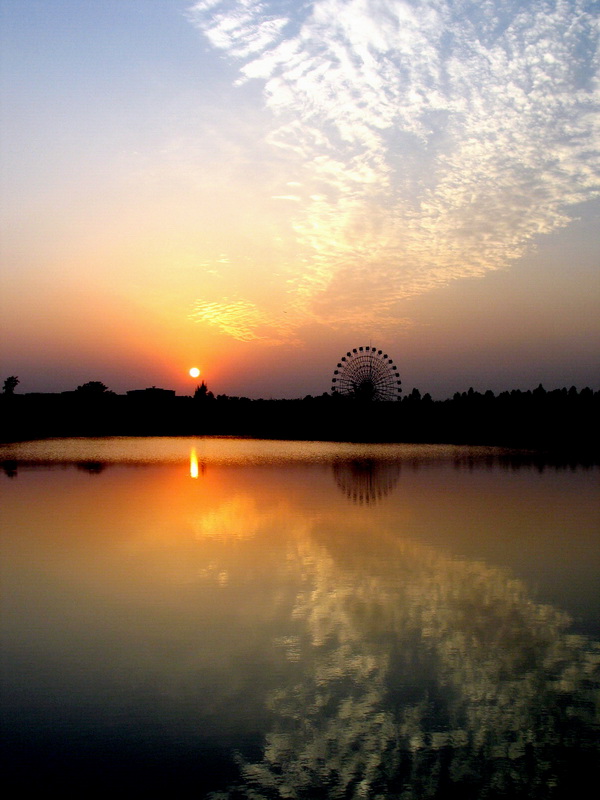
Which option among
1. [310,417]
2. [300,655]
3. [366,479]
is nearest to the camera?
[300,655]

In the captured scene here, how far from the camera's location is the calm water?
20.8ft

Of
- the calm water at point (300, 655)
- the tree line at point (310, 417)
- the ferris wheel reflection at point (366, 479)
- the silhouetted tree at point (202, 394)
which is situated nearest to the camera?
the calm water at point (300, 655)

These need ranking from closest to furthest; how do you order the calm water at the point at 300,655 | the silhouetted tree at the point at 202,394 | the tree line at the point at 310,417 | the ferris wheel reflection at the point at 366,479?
the calm water at the point at 300,655 → the ferris wheel reflection at the point at 366,479 → the tree line at the point at 310,417 → the silhouetted tree at the point at 202,394

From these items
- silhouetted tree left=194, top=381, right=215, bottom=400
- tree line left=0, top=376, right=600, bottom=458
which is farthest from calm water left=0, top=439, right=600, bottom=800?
silhouetted tree left=194, top=381, right=215, bottom=400

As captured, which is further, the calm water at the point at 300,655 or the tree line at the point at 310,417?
the tree line at the point at 310,417

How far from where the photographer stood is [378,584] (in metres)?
12.6

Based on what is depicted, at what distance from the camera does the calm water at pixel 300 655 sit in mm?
6336

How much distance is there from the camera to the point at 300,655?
29.4 ft

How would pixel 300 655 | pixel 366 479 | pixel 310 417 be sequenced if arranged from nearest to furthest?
1. pixel 300 655
2. pixel 366 479
3. pixel 310 417

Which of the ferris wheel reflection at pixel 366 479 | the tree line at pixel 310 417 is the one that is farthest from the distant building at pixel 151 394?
the ferris wheel reflection at pixel 366 479

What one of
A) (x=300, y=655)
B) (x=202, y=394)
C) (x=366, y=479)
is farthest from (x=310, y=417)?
(x=300, y=655)

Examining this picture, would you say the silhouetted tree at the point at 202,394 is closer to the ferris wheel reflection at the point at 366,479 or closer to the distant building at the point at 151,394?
the distant building at the point at 151,394

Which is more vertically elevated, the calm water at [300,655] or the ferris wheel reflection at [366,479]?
the ferris wheel reflection at [366,479]

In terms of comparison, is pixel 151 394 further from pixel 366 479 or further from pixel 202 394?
pixel 366 479
